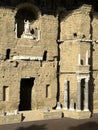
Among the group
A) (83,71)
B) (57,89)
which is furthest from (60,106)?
(83,71)

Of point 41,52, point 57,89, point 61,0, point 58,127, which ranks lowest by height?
point 58,127

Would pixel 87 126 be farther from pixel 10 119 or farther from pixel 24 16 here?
pixel 24 16

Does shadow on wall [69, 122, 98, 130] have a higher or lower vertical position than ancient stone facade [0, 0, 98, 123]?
lower

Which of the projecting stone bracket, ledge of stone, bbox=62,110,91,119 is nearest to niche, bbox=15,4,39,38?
the projecting stone bracket

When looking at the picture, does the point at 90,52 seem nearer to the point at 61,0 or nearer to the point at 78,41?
the point at 78,41

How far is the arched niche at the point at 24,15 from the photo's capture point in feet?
73.9

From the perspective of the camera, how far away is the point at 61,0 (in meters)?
24.0

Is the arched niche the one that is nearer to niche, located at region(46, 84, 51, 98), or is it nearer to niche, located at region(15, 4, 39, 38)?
niche, located at region(15, 4, 39, 38)

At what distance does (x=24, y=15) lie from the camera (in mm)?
23422

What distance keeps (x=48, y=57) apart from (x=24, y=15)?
10.4 ft

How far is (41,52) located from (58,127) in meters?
5.65

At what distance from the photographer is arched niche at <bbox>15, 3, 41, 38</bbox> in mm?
22531

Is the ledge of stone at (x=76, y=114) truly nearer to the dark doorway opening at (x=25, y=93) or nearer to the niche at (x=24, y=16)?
the dark doorway opening at (x=25, y=93)

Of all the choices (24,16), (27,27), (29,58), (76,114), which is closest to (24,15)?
(24,16)
